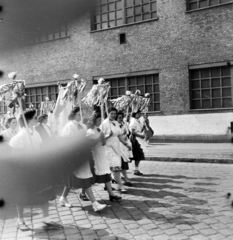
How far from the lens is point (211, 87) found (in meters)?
16.2

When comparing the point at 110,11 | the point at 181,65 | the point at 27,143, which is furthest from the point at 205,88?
the point at 110,11

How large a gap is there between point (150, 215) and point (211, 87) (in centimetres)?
1258

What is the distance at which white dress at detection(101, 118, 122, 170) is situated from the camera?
20.8 feet

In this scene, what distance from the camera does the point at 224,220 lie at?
422cm

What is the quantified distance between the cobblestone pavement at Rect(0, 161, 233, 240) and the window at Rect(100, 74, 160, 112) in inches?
416

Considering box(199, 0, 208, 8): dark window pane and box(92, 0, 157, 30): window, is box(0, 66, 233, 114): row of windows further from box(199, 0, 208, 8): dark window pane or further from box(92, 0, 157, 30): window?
box(92, 0, 157, 30): window

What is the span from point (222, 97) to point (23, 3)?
16017 millimetres

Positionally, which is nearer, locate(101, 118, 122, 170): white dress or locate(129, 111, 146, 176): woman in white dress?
locate(101, 118, 122, 170): white dress

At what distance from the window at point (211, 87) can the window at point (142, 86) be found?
196cm

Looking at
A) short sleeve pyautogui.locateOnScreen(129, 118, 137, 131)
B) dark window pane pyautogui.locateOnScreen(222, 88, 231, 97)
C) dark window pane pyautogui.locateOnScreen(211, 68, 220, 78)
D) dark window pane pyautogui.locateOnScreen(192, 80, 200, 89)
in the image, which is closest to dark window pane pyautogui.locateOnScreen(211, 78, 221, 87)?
dark window pane pyautogui.locateOnScreen(211, 68, 220, 78)

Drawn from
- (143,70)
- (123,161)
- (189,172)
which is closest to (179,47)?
(143,70)

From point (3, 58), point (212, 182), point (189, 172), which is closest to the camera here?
point (3, 58)

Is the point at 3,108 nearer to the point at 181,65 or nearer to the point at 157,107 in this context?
the point at 181,65

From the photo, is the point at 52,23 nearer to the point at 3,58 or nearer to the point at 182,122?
the point at 3,58
